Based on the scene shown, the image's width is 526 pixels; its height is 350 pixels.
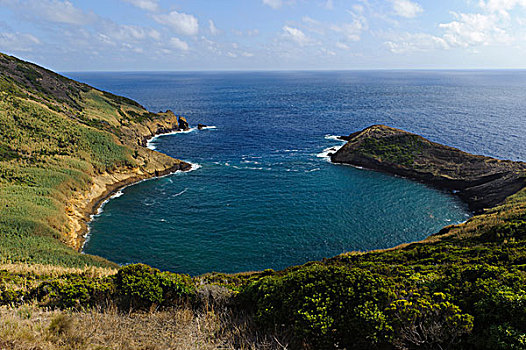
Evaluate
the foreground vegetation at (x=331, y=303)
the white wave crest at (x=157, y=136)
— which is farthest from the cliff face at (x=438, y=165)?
the white wave crest at (x=157, y=136)

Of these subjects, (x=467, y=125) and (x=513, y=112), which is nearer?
(x=467, y=125)

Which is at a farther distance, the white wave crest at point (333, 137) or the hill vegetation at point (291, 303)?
the white wave crest at point (333, 137)

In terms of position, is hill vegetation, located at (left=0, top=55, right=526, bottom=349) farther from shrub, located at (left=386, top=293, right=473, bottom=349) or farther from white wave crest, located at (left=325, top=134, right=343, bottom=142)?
white wave crest, located at (left=325, top=134, right=343, bottom=142)

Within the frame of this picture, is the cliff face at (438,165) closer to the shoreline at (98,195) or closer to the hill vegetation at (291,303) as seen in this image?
the hill vegetation at (291,303)

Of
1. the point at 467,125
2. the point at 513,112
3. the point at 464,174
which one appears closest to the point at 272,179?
the point at 464,174

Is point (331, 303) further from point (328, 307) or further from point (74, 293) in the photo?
point (74, 293)

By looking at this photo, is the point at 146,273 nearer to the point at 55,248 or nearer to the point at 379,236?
the point at 55,248
